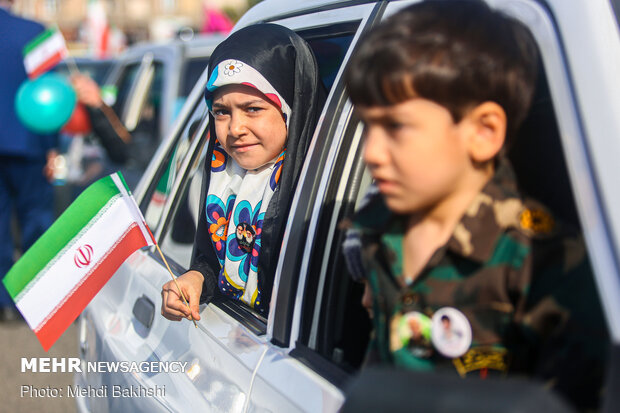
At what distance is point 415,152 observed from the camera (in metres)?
1.19

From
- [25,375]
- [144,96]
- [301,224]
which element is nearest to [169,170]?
[301,224]

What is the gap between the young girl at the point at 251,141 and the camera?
2.00 metres

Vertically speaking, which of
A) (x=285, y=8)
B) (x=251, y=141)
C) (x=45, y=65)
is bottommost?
(x=251, y=141)

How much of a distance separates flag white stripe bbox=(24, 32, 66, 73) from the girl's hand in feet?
11.3

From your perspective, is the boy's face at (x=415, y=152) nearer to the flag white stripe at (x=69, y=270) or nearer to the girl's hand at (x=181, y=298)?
the girl's hand at (x=181, y=298)

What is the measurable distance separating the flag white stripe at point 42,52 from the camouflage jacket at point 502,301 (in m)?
4.27

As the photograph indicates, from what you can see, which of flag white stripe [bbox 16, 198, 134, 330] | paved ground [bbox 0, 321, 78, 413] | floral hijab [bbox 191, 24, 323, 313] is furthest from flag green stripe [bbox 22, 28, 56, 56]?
flag white stripe [bbox 16, 198, 134, 330]

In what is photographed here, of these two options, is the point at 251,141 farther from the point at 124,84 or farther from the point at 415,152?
the point at 124,84

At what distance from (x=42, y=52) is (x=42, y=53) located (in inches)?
0.5

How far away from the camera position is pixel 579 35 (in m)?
1.15

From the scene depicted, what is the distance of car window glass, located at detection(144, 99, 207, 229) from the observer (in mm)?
2754

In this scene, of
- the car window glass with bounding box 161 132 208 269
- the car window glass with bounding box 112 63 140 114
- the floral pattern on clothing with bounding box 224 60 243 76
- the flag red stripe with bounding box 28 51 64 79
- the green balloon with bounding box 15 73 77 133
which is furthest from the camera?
the car window glass with bounding box 112 63 140 114

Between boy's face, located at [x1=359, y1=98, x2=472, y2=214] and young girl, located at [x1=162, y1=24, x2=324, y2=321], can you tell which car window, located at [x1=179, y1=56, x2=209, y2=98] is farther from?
boy's face, located at [x1=359, y1=98, x2=472, y2=214]

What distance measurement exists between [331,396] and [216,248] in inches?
34.2
